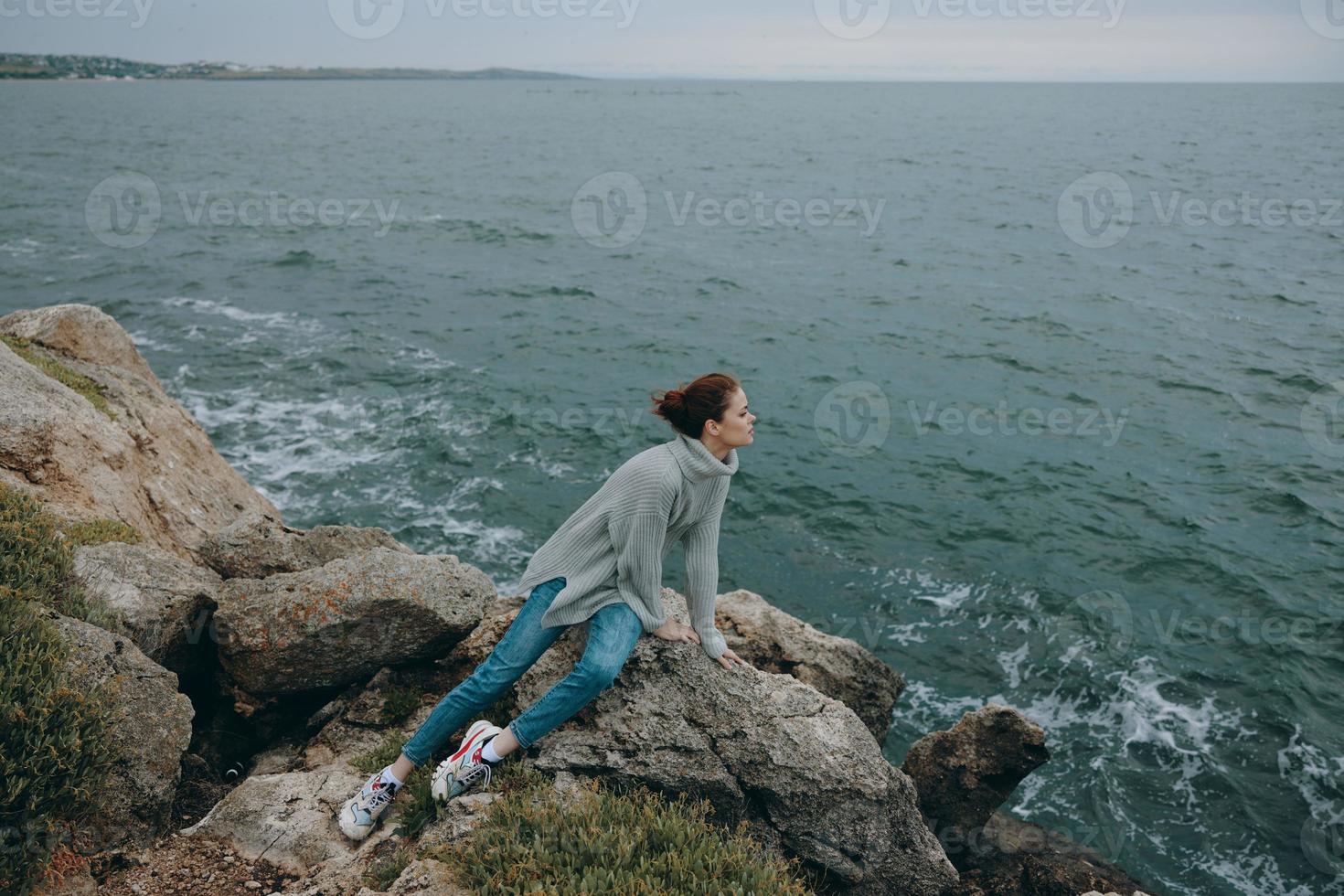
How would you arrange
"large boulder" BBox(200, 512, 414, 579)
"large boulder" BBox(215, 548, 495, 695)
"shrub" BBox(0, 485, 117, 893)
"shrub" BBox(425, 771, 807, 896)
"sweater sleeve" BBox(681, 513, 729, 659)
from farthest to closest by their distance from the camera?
"large boulder" BBox(200, 512, 414, 579) < "large boulder" BBox(215, 548, 495, 695) < "sweater sleeve" BBox(681, 513, 729, 659) < "shrub" BBox(0, 485, 117, 893) < "shrub" BBox(425, 771, 807, 896)

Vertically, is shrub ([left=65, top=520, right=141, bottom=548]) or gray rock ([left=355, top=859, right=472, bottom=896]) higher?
shrub ([left=65, top=520, right=141, bottom=548])

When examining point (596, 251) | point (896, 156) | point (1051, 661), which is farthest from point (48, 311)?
point (896, 156)

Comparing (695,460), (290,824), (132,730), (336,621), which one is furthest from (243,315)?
(695,460)

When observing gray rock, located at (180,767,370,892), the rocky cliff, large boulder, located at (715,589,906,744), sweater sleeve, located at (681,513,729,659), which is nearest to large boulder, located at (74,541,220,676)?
the rocky cliff

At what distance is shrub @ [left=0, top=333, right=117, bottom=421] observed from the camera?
40.4 ft

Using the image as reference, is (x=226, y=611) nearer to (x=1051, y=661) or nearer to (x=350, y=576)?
(x=350, y=576)

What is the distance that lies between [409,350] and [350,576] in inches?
827

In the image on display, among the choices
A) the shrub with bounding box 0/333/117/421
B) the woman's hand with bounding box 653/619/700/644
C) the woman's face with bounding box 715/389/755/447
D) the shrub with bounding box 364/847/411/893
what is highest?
the woman's face with bounding box 715/389/755/447

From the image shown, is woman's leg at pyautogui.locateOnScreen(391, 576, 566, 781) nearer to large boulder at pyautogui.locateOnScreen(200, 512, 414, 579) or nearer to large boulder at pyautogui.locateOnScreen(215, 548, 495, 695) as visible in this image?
large boulder at pyautogui.locateOnScreen(215, 548, 495, 695)

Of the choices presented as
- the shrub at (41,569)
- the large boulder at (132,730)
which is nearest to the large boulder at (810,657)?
the large boulder at (132,730)

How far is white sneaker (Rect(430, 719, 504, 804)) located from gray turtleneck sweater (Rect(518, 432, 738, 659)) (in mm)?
1065

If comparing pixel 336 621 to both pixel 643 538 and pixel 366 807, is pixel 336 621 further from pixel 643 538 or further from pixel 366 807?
pixel 643 538

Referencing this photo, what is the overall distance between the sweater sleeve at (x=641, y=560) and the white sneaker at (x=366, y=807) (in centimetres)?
226

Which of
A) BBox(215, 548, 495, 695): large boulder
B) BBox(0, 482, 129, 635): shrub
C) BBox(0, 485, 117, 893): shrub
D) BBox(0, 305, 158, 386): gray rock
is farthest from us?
BBox(0, 305, 158, 386): gray rock
